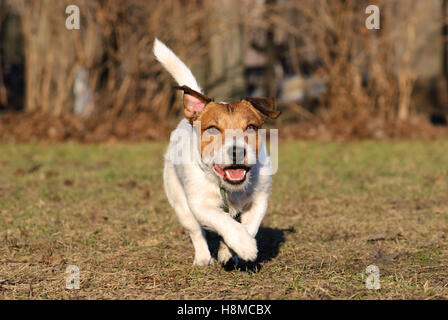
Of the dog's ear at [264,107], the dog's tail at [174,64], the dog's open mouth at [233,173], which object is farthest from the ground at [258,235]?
the dog's tail at [174,64]

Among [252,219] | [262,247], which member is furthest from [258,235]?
[252,219]

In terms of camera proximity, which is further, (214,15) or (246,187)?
(214,15)

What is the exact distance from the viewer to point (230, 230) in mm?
3525

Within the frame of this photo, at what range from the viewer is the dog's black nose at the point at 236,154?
354 cm

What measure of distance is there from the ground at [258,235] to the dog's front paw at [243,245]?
0.55 feet

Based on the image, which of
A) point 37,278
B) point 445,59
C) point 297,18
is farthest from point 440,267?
point 445,59

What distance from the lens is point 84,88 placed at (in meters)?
12.6

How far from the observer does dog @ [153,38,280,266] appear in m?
3.57

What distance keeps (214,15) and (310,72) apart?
2.70m

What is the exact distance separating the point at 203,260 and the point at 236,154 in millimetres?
926

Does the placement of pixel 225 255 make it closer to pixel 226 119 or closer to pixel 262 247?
pixel 262 247

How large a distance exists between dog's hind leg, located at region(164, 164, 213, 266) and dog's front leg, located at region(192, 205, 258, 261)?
0.43m

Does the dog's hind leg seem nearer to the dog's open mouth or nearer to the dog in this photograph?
the dog
